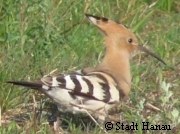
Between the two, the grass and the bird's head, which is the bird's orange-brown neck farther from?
the grass

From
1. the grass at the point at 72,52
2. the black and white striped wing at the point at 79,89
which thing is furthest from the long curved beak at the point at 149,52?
the black and white striped wing at the point at 79,89

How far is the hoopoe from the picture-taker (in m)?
5.16

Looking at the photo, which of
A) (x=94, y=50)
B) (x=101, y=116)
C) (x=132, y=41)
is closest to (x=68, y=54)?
(x=94, y=50)

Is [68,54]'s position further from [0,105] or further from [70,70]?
[0,105]

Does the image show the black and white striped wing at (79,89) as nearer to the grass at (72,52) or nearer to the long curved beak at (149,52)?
the grass at (72,52)

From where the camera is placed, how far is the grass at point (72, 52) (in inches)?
219

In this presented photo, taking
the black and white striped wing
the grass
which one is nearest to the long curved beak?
the grass

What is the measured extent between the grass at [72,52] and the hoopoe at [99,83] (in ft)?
0.56

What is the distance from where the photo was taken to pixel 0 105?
570 cm

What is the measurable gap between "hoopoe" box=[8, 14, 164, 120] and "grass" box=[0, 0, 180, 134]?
0.17m

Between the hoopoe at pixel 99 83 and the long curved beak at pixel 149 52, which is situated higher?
the long curved beak at pixel 149 52

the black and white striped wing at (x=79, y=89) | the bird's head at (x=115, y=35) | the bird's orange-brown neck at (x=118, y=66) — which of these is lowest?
the black and white striped wing at (x=79, y=89)

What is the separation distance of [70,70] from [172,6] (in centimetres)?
187

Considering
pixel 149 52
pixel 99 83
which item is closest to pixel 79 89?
pixel 99 83
